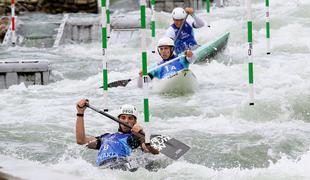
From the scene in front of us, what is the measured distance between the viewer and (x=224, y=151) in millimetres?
7090

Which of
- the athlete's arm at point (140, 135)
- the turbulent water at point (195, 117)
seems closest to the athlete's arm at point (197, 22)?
the turbulent water at point (195, 117)

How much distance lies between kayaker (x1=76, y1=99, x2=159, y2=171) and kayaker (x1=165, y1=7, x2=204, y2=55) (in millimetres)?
5134

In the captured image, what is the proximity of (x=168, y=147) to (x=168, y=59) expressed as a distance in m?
3.66

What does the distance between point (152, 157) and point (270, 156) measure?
1.31 m

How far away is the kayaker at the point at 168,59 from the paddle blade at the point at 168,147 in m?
3.38

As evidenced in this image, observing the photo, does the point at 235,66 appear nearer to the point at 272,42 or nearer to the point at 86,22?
the point at 272,42

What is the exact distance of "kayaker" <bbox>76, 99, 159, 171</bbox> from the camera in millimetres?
5930

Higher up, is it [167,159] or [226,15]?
A: [226,15]

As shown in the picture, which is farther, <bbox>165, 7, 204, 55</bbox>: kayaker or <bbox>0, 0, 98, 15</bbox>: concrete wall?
<bbox>0, 0, 98, 15</bbox>: concrete wall

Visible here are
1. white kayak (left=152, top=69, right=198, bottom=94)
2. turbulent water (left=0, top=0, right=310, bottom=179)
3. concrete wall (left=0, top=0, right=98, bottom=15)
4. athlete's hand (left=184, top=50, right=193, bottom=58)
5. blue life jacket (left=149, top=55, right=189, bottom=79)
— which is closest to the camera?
turbulent water (left=0, top=0, right=310, bottom=179)

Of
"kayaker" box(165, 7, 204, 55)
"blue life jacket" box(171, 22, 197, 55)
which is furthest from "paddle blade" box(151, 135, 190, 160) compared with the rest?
"blue life jacket" box(171, 22, 197, 55)

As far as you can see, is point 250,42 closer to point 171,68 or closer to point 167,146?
point 167,146

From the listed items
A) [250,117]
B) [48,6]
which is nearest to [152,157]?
[250,117]

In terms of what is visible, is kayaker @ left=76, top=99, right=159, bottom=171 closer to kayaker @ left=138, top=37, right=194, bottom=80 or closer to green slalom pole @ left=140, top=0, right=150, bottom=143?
green slalom pole @ left=140, top=0, right=150, bottom=143
